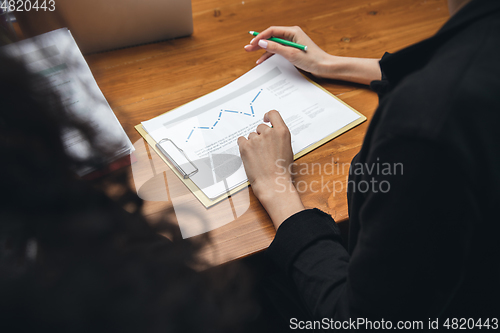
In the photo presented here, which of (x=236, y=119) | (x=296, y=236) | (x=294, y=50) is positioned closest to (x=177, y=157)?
(x=236, y=119)

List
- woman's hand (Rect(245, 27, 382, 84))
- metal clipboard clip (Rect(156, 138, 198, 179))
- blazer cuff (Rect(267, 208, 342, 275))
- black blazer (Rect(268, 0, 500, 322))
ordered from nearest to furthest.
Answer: black blazer (Rect(268, 0, 500, 322)) → blazer cuff (Rect(267, 208, 342, 275)) → metal clipboard clip (Rect(156, 138, 198, 179)) → woman's hand (Rect(245, 27, 382, 84))

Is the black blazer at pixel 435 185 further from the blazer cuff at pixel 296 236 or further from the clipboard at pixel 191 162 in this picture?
the clipboard at pixel 191 162

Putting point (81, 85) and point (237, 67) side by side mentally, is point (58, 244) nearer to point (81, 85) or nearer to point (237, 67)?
point (81, 85)

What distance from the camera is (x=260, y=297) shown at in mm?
705

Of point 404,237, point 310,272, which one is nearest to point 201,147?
point 310,272

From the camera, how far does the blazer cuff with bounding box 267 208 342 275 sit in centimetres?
49

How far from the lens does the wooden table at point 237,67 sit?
559 millimetres

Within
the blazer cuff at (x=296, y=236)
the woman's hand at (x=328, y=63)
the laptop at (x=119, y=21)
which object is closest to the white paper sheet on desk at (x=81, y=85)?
the laptop at (x=119, y=21)

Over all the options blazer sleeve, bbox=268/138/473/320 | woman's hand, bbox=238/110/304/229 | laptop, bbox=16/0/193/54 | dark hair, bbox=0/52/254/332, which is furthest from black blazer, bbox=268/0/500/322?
laptop, bbox=16/0/193/54

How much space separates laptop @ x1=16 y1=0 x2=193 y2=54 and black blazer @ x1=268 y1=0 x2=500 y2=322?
27.4 inches

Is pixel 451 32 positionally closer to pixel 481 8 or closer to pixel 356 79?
pixel 481 8

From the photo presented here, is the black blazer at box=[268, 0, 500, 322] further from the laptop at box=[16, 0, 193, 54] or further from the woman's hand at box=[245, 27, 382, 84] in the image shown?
the laptop at box=[16, 0, 193, 54]

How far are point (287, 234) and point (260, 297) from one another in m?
0.28

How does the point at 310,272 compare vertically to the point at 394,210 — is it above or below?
below
